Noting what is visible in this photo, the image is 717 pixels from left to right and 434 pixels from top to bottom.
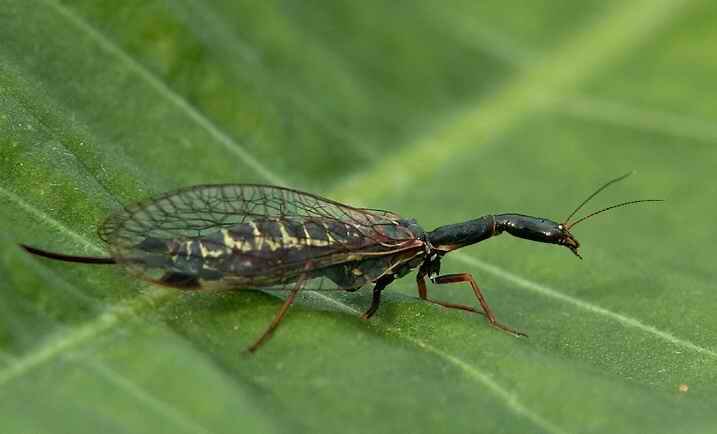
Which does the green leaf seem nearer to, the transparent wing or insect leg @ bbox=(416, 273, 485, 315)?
insect leg @ bbox=(416, 273, 485, 315)

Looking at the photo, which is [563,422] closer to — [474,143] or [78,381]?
[78,381]

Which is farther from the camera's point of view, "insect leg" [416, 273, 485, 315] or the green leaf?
"insect leg" [416, 273, 485, 315]

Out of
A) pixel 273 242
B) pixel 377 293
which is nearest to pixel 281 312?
pixel 273 242

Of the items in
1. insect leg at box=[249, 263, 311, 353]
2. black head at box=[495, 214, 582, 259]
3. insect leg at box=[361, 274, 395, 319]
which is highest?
black head at box=[495, 214, 582, 259]

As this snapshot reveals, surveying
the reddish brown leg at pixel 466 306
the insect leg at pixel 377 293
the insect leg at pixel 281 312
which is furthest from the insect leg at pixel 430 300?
the insect leg at pixel 281 312

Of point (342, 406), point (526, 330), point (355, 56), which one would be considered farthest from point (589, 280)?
point (355, 56)

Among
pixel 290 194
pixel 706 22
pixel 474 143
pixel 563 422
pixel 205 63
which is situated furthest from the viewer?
pixel 706 22

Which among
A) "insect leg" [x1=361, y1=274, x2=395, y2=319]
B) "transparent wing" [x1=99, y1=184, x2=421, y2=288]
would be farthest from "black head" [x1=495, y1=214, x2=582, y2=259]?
"insect leg" [x1=361, y1=274, x2=395, y2=319]

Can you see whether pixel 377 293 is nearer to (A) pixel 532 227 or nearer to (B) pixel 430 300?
(B) pixel 430 300
